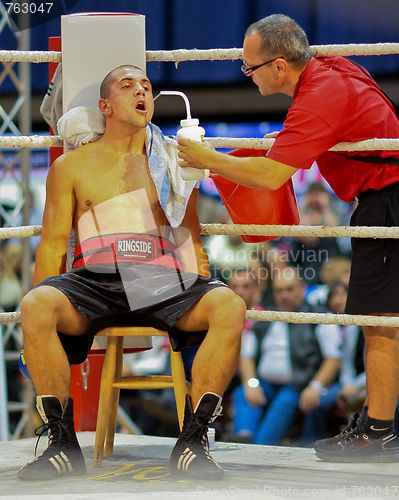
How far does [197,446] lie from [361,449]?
1.59ft

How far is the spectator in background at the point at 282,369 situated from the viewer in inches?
145

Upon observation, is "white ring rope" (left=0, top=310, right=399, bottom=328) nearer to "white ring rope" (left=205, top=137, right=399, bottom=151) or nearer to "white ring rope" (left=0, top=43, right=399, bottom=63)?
"white ring rope" (left=205, top=137, right=399, bottom=151)

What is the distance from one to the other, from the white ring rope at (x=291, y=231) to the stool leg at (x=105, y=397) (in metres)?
0.41

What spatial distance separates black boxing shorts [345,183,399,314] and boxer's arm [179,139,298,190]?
26 centimetres

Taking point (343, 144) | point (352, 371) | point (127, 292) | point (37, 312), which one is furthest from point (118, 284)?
point (352, 371)

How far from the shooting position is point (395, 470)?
78.9 inches

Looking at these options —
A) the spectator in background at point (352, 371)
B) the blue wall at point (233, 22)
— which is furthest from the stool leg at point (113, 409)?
the blue wall at point (233, 22)

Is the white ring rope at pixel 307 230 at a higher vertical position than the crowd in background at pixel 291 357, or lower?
higher

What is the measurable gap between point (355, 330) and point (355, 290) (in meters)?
1.54

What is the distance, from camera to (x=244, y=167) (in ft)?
6.73

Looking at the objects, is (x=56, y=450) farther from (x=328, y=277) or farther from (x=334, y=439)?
(x=328, y=277)

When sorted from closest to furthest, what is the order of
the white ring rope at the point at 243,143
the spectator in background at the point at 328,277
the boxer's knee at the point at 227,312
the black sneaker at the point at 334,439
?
the boxer's knee at the point at 227,312 → the white ring rope at the point at 243,143 → the black sneaker at the point at 334,439 → the spectator in background at the point at 328,277

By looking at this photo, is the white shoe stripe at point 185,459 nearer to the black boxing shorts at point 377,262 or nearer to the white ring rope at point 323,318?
the white ring rope at point 323,318

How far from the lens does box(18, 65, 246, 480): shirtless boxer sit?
76.2 inches
